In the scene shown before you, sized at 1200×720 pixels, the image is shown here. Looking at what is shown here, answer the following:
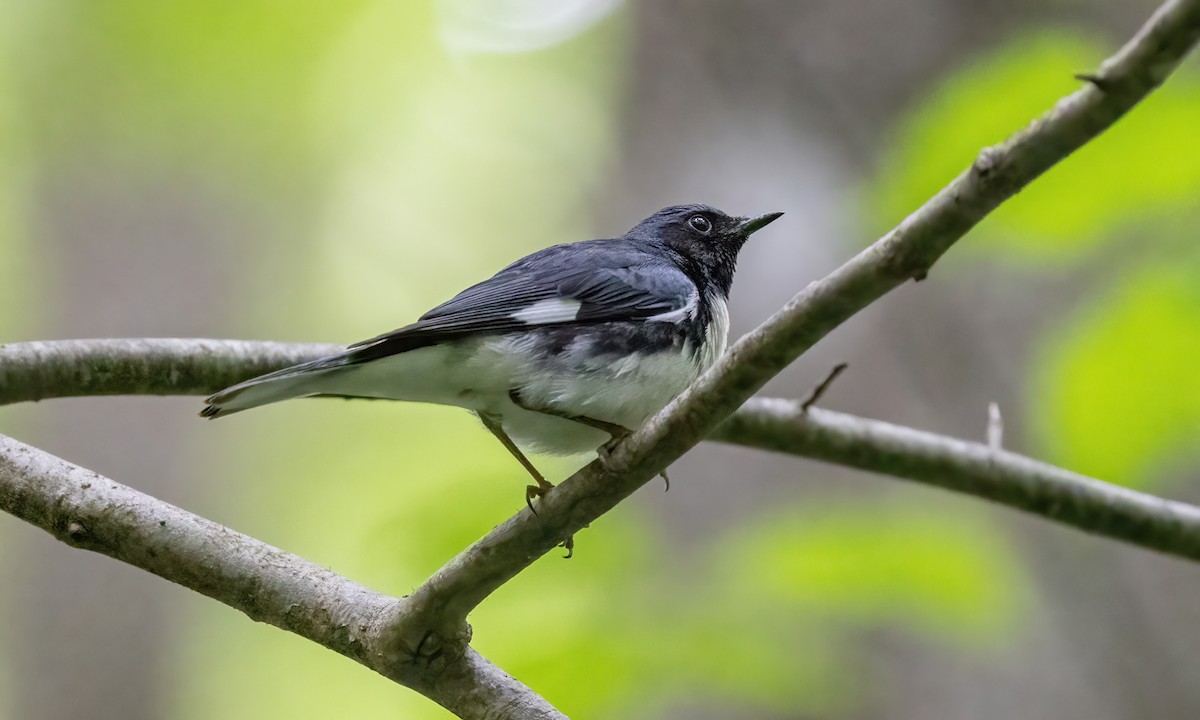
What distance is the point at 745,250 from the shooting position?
4844mm

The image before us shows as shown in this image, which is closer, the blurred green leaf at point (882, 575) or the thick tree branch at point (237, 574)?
the thick tree branch at point (237, 574)

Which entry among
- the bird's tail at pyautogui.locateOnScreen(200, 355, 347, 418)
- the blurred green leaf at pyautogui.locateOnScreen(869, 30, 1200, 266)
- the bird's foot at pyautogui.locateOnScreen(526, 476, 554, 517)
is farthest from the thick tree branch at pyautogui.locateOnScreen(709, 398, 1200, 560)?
the bird's tail at pyautogui.locateOnScreen(200, 355, 347, 418)

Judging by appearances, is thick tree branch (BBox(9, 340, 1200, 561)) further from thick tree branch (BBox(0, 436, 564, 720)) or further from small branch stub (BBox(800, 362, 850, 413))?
thick tree branch (BBox(0, 436, 564, 720))

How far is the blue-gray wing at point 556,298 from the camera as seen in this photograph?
2.86 metres

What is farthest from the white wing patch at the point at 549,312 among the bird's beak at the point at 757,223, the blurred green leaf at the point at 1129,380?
the blurred green leaf at the point at 1129,380

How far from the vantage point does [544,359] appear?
2895mm

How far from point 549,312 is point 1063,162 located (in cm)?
150

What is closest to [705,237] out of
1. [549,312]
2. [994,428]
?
[549,312]

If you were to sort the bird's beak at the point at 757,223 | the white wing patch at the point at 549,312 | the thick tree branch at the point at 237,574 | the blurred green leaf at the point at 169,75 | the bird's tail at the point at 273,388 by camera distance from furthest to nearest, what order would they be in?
1. the blurred green leaf at the point at 169,75
2. the bird's beak at the point at 757,223
3. the white wing patch at the point at 549,312
4. the bird's tail at the point at 273,388
5. the thick tree branch at the point at 237,574

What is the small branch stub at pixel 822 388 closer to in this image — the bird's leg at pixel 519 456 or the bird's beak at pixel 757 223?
the bird's beak at pixel 757 223

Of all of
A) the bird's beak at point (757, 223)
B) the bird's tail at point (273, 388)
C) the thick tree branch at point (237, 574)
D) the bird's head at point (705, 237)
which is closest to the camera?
the thick tree branch at point (237, 574)

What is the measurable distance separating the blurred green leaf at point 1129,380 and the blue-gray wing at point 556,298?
3.72ft

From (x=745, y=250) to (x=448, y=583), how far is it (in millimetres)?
3072

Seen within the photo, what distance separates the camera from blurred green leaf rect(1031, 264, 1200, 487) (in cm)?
236
